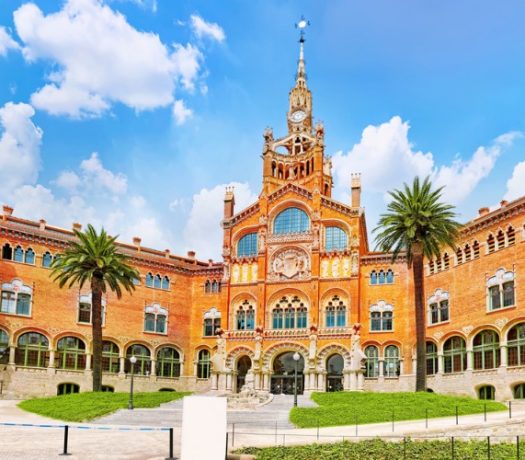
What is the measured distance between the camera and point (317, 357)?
6222 cm

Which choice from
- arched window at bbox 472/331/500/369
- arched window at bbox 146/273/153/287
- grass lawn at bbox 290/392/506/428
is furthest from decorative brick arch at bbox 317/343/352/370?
arched window at bbox 146/273/153/287

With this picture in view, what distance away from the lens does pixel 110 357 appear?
63.5 metres

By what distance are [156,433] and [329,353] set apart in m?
32.2

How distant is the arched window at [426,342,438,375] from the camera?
58.0 meters

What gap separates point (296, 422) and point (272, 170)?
39.6 meters

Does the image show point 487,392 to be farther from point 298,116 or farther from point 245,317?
point 298,116

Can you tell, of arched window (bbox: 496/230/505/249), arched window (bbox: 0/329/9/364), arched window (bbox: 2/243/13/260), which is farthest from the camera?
arched window (bbox: 2/243/13/260)

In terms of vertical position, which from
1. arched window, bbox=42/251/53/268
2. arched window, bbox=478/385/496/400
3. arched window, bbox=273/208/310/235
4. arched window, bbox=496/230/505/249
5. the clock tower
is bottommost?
arched window, bbox=478/385/496/400

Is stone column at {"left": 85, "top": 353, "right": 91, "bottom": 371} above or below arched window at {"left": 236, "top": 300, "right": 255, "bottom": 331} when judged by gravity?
below

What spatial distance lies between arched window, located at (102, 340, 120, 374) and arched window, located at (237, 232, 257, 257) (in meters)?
14.9

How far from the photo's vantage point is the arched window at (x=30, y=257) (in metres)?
59.6

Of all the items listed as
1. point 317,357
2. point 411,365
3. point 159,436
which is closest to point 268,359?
point 317,357

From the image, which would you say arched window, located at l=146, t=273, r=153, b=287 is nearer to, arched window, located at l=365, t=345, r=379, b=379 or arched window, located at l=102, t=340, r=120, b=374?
arched window, located at l=102, t=340, r=120, b=374

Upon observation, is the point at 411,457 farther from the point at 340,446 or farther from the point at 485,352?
the point at 485,352
